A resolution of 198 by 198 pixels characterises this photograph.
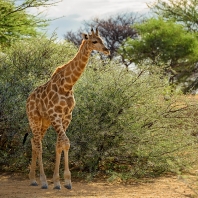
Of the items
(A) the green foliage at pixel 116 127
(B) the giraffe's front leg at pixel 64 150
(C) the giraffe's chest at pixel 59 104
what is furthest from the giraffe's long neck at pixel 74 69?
(A) the green foliage at pixel 116 127

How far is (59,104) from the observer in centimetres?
744

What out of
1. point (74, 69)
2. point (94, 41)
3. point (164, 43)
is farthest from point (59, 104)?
point (164, 43)

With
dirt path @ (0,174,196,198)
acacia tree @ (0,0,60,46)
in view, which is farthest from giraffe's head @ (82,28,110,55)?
acacia tree @ (0,0,60,46)

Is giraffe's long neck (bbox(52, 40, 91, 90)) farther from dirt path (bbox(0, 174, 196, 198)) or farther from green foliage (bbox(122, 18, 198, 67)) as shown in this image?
green foliage (bbox(122, 18, 198, 67))

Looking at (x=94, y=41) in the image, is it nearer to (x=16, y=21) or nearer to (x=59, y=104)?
(x=59, y=104)

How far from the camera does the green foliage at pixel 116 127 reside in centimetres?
860

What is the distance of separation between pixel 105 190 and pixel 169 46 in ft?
59.3

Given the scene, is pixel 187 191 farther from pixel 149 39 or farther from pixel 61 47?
pixel 149 39

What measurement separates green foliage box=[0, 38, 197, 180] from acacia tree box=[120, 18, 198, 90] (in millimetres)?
14979

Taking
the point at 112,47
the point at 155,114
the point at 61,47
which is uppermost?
the point at 61,47

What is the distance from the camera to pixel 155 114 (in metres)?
8.90

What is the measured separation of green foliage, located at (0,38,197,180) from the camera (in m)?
8.60

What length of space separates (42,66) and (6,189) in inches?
151

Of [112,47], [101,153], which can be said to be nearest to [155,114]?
[101,153]
